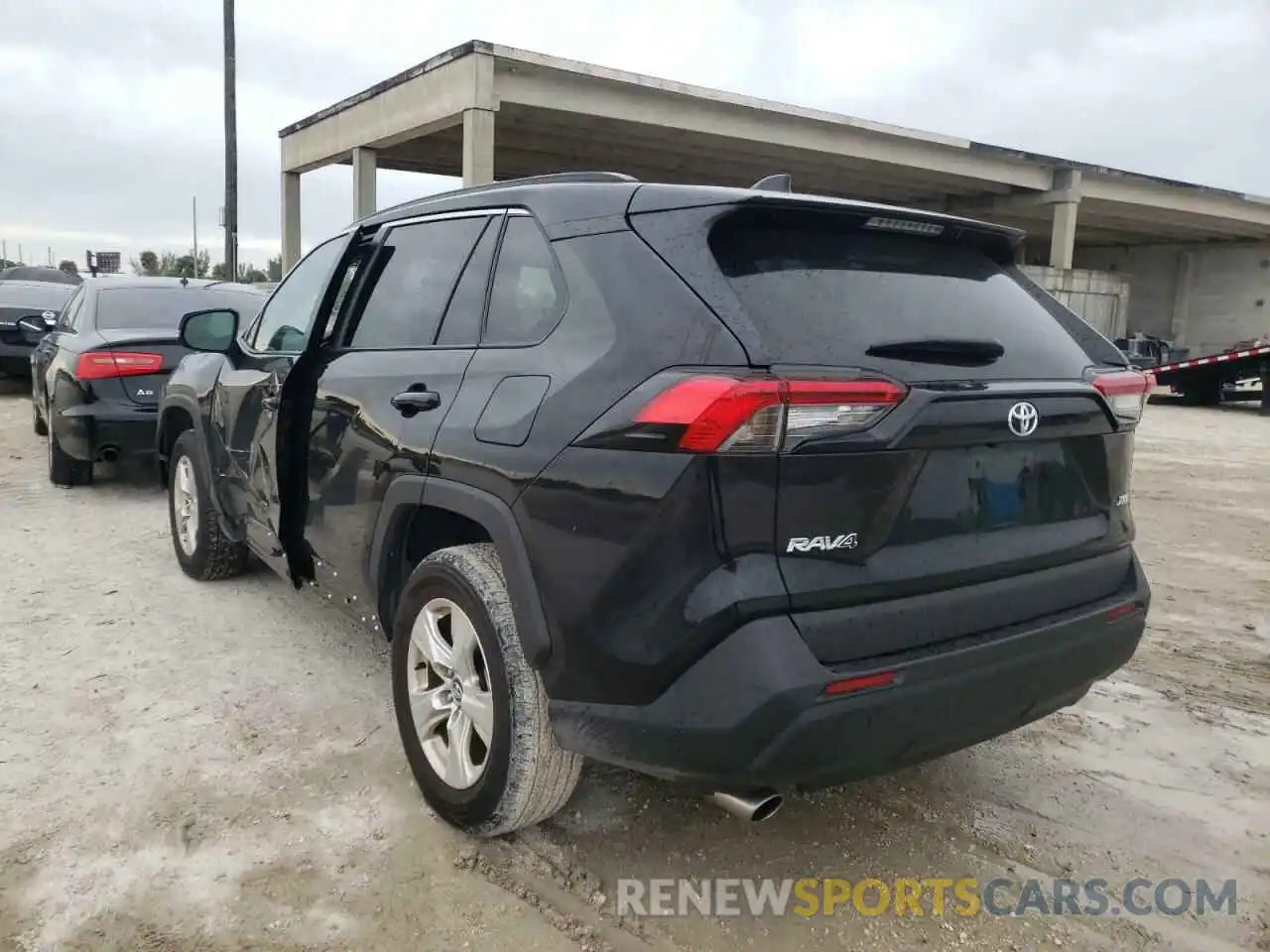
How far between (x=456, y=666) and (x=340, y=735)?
957 millimetres

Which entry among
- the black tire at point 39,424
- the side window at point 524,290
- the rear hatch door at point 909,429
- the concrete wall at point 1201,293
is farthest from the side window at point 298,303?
the concrete wall at point 1201,293

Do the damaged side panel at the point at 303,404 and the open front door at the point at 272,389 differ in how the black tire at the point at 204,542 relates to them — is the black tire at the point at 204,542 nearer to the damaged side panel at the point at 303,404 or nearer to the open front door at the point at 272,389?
the open front door at the point at 272,389

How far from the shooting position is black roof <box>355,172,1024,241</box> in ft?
7.73

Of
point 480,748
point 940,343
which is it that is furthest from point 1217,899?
point 480,748

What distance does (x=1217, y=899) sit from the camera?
101 inches

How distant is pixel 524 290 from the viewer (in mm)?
2684

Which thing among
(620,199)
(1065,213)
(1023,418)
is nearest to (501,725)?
(620,199)

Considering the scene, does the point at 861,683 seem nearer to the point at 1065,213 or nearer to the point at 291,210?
the point at 291,210

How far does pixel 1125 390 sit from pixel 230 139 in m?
21.2

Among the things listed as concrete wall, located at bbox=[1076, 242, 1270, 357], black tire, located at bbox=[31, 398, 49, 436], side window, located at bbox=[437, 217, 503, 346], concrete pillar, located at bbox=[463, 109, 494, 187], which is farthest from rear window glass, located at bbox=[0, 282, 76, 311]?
concrete wall, located at bbox=[1076, 242, 1270, 357]

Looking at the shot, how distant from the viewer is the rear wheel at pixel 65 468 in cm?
737

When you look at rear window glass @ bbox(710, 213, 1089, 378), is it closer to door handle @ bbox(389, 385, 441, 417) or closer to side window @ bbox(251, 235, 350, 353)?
door handle @ bbox(389, 385, 441, 417)

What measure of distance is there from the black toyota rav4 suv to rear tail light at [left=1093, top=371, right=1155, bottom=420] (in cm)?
1

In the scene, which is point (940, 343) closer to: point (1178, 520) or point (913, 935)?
point (913, 935)
